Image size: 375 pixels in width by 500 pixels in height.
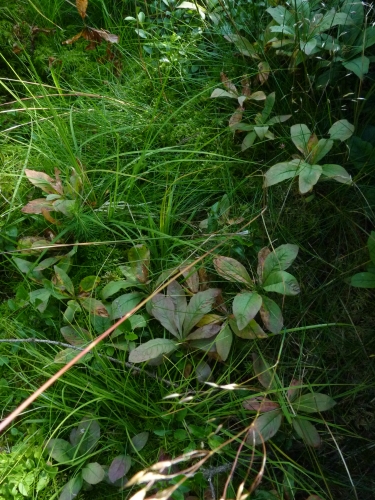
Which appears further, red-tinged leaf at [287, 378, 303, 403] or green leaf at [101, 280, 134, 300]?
green leaf at [101, 280, 134, 300]

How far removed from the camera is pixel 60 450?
1.68 m

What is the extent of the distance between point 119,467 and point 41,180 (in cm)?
106

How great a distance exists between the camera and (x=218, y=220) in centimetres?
196

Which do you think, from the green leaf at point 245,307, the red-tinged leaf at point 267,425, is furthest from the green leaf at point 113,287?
the red-tinged leaf at point 267,425

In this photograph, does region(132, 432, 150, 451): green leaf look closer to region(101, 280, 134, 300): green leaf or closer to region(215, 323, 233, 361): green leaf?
region(215, 323, 233, 361): green leaf

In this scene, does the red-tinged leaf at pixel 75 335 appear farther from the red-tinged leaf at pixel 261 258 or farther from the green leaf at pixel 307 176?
the green leaf at pixel 307 176

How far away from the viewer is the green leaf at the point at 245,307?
1656 millimetres

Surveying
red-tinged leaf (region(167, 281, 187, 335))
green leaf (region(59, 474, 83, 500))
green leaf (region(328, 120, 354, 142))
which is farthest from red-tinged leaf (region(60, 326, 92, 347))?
green leaf (region(328, 120, 354, 142))

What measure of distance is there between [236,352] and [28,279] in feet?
2.62

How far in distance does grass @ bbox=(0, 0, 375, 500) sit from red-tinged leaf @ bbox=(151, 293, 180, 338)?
38mm

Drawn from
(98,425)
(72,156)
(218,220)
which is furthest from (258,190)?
A: (98,425)

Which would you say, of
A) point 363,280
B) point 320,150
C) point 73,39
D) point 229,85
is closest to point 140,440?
point 363,280

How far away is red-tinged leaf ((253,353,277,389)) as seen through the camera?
1674mm

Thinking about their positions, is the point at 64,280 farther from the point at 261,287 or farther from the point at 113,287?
the point at 261,287
